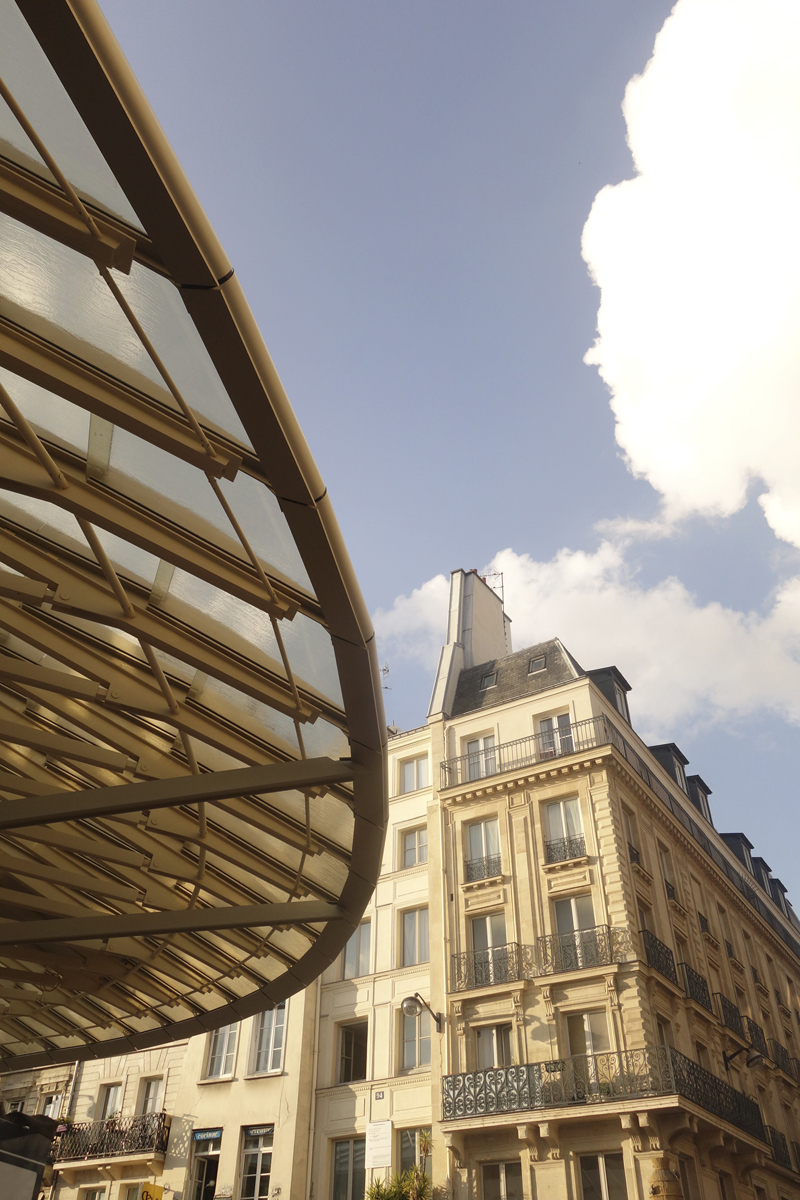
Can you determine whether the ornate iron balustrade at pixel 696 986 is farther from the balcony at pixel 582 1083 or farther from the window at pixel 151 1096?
the window at pixel 151 1096

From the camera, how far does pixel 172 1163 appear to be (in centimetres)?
3134

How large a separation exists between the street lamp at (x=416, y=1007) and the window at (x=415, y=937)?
73.3 inches

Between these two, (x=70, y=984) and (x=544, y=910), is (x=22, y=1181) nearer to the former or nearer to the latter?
(x=70, y=984)

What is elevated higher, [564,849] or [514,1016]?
[564,849]

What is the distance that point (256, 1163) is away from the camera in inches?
1180

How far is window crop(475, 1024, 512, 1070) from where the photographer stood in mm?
27159

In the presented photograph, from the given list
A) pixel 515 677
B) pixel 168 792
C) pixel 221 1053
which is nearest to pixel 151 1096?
pixel 221 1053

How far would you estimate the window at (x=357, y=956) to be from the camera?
32.0m

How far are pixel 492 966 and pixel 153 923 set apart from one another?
1906 cm

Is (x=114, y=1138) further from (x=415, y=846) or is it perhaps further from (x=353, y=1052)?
(x=415, y=846)

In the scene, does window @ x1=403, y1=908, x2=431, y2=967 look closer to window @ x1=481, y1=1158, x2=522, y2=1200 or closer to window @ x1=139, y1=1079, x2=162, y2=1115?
window @ x1=481, y1=1158, x2=522, y2=1200

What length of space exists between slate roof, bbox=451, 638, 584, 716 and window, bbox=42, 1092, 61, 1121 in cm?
2086

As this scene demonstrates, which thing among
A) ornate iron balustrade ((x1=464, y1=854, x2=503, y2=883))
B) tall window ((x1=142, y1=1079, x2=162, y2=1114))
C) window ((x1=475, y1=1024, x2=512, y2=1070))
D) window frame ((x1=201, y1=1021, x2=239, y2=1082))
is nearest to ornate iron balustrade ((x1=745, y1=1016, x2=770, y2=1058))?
window ((x1=475, y1=1024, x2=512, y2=1070))

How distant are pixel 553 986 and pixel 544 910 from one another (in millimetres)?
2254
